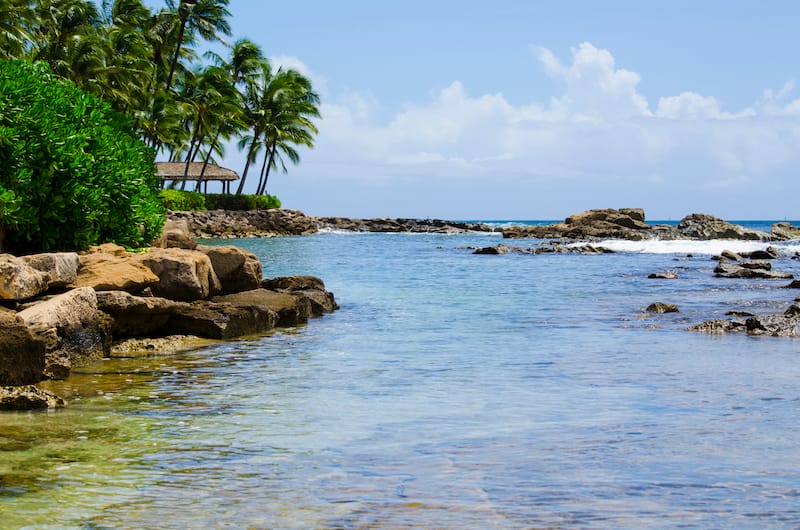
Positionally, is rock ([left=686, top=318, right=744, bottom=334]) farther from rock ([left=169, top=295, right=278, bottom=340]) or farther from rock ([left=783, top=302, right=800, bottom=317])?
rock ([left=169, top=295, right=278, bottom=340])

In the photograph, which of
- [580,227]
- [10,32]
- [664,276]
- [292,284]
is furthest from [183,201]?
[292,284]

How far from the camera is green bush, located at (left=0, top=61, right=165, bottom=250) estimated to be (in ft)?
37.7

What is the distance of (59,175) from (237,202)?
5044 cm

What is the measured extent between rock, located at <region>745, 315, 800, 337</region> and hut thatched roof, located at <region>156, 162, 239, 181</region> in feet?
164

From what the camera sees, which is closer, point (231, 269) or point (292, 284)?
point (231, 269)

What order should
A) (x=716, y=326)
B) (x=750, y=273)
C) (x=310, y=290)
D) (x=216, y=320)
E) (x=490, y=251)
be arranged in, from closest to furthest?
1. (x=216, y=320)
2. (x=716, y=326)
3. (x=310, y=290)
4. (x=750, y=273)
5. (x=490, y=251)

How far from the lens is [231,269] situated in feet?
48.2

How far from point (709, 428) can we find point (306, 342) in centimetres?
659

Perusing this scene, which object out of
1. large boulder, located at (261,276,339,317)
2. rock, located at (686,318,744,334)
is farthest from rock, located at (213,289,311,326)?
rock, located at (686,318,744,334)

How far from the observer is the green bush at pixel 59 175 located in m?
11.5

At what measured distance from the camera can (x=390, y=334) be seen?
12984mm

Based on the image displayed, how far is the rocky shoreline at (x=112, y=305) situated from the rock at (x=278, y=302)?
0.7 inches

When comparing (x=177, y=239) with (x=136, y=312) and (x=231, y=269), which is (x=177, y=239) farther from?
(x=136, y=312)

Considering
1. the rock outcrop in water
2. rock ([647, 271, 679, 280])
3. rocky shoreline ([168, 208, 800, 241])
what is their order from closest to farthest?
1. rock ([647, 271, 679, 280])
2. rocky shoreline ([168, 208, 800, 241])
3. the rock outcrop in water
